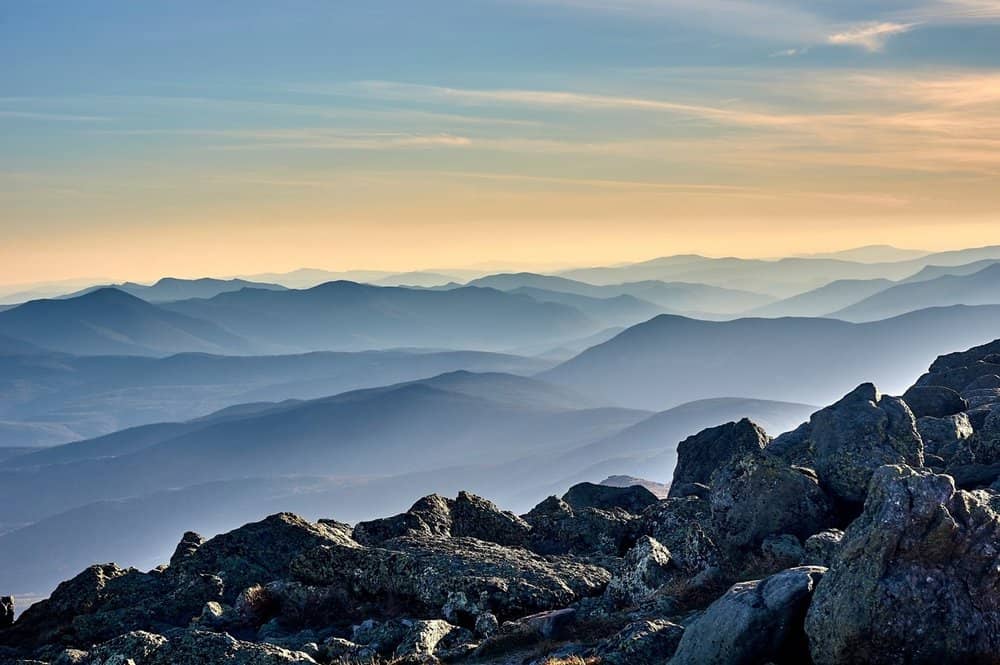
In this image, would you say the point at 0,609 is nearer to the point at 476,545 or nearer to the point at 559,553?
the point at 476,545

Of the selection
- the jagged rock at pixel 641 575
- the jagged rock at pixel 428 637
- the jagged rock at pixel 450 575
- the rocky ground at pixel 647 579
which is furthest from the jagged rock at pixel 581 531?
the jagged rock at pixel 428 637

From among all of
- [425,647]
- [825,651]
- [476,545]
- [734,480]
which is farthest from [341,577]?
[825,651]

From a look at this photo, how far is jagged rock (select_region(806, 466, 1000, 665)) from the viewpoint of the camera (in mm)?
19391

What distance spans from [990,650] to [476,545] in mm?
24273

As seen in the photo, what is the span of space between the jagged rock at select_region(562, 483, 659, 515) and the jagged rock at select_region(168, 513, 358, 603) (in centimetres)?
1758

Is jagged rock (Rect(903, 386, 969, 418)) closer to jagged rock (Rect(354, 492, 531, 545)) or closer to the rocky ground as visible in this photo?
the rocky ground

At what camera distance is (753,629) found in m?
20.6

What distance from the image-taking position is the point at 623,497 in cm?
5959

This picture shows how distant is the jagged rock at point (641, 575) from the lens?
31328 mm

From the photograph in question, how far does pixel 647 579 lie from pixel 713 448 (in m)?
31.5

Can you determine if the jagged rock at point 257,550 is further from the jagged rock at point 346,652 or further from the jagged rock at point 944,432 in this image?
the jagged rock at point 944,432

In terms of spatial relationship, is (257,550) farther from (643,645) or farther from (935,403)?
(935,403)

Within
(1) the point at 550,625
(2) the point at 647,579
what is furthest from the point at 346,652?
(2) the point at 647,579

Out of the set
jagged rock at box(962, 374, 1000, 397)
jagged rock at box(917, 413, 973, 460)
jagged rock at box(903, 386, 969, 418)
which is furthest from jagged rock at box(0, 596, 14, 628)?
jagged rock at box(962, 374, 1000, 397)
